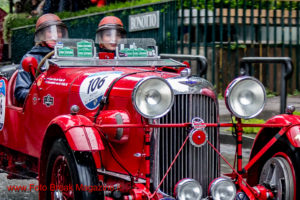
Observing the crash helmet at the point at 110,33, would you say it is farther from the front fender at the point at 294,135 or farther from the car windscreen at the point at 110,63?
the front fender at the point at 294,135

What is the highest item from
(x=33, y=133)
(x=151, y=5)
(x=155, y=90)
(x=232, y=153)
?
(x=151, y=5)

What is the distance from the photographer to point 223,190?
187 inches

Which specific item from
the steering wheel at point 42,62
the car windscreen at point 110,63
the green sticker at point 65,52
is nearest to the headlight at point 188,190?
the car windscreen at point 110,63

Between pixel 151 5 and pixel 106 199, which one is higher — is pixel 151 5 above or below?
above

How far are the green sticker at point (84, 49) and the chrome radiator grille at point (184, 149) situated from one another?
186 centimetres

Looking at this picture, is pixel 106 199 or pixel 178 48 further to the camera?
pixel 178 48

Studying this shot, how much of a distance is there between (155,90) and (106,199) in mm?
938

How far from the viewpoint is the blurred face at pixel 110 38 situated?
7.08m

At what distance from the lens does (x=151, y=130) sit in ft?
15.9

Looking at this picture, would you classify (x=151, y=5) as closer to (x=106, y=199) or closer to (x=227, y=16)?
(x=227, y=16)

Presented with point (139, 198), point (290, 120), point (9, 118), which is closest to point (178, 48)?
point (9, 118)

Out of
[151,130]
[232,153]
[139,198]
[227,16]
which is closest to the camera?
[139,198]

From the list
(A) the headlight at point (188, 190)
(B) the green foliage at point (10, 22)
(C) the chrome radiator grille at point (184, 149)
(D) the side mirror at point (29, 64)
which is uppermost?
(B) the green foliage at point (10, 22)

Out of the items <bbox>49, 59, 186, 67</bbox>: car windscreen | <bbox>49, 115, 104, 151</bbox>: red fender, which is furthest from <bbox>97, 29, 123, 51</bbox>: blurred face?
<bbox>49, 115, 104, 151</bbox>: red fender
